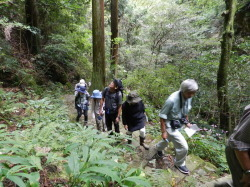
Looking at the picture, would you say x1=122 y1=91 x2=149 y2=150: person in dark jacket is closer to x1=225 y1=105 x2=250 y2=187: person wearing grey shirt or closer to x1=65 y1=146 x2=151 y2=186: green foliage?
x1=65 y1=146 x2=151 y2=186: green foliage

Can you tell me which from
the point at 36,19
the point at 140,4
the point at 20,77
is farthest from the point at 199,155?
the point at 140,4

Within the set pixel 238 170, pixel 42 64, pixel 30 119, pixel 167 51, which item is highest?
pixel 167 51

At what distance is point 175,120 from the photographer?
124 inches

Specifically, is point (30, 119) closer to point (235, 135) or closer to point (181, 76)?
point (235, 135)

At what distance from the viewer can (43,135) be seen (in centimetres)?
294

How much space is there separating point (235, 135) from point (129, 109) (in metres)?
2.68

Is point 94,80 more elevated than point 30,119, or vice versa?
point 94,80

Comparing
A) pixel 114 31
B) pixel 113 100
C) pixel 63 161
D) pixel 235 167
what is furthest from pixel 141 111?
pixel 114 31

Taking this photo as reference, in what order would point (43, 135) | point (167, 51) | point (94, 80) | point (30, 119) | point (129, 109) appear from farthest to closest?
point (167, 51)
point (94, 80)
point (30, 119)
point (129, 109)
point (43, 135)

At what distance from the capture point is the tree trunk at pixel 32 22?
9.05m

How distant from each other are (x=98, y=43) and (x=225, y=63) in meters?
5.30

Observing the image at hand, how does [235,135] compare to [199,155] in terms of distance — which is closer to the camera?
[235,135]

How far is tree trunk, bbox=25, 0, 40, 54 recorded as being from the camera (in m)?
9.05

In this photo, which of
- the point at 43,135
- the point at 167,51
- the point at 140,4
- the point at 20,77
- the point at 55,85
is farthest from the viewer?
the point at 140,4
